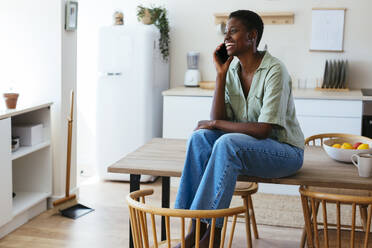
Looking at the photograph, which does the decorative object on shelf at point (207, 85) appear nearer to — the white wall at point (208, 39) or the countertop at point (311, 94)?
the countertop at point (311, 94)

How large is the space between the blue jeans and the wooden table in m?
0.06

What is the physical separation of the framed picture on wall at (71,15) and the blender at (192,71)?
1339mm

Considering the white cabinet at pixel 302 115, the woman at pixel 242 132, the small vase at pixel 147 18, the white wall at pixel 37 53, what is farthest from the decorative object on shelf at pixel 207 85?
the woman at pixel 242 132

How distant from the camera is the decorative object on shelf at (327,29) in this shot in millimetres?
4726

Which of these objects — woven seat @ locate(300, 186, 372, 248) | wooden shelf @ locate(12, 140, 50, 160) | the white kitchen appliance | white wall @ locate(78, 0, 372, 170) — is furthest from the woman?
white wall @ locate(78, 0, 372, 170)

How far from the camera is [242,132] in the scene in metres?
2.21

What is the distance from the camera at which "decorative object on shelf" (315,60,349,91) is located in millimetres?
4652

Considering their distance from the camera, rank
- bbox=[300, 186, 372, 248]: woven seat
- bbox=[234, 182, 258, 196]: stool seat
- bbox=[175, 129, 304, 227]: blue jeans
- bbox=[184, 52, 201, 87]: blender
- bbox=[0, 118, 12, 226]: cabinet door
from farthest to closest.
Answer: bbox=[184, 52, 201, 87]: blender, bbox=[0, 118, 12, 226]: cabinet door, bbox=[234, 182, 258, 196]: stool seat, bbox=[175, 129, 304, 227]: blue jeans, bbox=[300, 186, 372, 248]: woven seat

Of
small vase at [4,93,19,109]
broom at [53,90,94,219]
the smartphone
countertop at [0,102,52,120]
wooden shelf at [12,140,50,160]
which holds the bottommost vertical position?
broom at [53,90,94,219]

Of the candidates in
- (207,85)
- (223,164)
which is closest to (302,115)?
(207,85)

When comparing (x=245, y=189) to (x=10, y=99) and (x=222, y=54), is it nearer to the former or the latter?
(x=222, y=54)

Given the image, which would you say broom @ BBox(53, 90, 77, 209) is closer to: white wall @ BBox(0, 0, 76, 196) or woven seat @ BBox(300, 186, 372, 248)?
white wall @ BBox(0, 0, 76, 196)

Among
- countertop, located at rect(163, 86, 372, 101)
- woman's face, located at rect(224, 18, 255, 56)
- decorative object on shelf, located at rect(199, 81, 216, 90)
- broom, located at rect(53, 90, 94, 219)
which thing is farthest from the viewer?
decorative object on shelf, located at rect(199, 81, 216, 90)

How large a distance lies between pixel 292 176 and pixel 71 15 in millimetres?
2336
